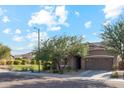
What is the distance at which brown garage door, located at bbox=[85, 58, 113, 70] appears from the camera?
38531 mm

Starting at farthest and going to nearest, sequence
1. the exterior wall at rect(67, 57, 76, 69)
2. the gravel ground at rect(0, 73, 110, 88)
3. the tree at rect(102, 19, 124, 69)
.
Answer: the exterior wall at rect(67, 57, 76, 69) < the tree at rect(102, 19, 124, 69) < the gravel ground at rect(0, 73, 110, 88)

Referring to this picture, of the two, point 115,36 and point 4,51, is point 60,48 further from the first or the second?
point 4,51

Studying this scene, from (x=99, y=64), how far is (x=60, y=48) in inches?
261

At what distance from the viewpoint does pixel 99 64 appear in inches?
1542

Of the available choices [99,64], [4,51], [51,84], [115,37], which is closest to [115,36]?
[115,37]

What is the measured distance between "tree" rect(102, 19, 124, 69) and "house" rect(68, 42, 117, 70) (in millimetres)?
5987

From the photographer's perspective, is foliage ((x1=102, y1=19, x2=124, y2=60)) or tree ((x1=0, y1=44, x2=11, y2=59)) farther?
tree ((x1=0, y1=44, x2=11, y2=59))

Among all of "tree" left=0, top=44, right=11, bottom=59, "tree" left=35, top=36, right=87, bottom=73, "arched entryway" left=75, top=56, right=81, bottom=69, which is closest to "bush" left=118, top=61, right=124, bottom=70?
"tree" left=35, top=36, right=87, bottom=73

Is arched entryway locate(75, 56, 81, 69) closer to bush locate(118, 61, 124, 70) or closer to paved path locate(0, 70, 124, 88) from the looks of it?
bush locate(118, 61, 124, 70)

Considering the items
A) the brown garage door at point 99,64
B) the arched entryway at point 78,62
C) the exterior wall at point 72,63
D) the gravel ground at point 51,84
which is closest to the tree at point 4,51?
the exterior wall at point 72,63

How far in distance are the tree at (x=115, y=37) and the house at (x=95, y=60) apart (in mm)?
5987

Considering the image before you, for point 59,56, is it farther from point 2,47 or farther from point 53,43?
point 2,47
